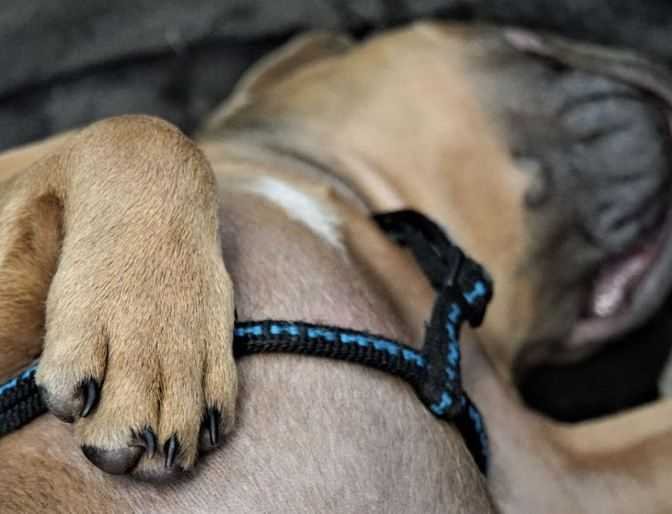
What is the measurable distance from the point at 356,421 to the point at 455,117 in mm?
511

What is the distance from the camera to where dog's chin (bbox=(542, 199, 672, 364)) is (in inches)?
56.5

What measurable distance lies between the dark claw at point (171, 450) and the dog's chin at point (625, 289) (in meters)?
0.75

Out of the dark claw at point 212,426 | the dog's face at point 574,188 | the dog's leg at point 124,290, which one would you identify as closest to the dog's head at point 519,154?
the dog's face at point 574,188

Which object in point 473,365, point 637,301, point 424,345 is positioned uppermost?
point 424,345

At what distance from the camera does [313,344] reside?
36.4 inches

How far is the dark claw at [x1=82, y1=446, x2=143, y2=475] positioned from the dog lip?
0.78 meters

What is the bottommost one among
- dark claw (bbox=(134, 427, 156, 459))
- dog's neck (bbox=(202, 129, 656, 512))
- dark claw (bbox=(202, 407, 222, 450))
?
dog's neck (bbox=(202, 129, 656, 512))

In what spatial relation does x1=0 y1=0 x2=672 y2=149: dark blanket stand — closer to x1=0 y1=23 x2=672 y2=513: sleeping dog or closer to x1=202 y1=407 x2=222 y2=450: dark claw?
x1=0 y1=23 x2=672 y2=513: sleeping dog

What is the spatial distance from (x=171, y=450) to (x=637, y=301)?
84 cm

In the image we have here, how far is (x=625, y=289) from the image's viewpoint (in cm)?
145

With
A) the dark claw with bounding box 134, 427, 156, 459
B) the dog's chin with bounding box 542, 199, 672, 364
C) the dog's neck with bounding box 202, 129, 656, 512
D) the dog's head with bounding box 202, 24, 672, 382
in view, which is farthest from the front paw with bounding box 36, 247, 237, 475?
the dog's chin with bounding box 542, 199, 672, 364

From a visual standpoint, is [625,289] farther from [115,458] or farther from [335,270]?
[115,458]

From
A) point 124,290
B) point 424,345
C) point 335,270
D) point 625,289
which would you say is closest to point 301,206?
point 335,270

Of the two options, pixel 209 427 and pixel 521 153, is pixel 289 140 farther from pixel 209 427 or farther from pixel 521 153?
pixel 209 427
